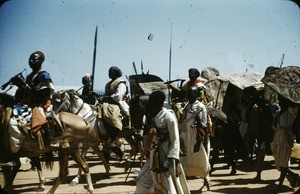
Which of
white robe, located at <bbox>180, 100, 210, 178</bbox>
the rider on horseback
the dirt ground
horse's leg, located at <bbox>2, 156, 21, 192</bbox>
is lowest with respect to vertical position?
the dirt ground

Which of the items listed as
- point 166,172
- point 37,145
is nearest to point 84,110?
point 37,145

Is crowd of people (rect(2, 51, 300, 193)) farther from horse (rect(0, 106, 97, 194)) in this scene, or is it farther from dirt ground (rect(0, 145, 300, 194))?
dirt ground (rect(0, 145, 300, 194))

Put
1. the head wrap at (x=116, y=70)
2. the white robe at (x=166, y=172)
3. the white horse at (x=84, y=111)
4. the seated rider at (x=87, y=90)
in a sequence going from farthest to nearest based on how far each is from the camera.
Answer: the seated rider at (x=87, y=90) → the head wrap at (x=116, y=70) → the white horse at (x=84, y=111) → the white robe at (x=166, y=172)

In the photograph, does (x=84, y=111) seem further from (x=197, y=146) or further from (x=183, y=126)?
(x=197, y=146)

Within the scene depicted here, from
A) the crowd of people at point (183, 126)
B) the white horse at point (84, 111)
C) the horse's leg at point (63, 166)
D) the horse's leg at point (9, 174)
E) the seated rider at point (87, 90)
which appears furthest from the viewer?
the seated rider at point (87, 90)

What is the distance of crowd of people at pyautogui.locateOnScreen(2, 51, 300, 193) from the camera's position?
555 cm

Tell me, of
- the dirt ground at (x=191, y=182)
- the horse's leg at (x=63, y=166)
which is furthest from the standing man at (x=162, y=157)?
A: the horse's leg at (x=63, y=166)

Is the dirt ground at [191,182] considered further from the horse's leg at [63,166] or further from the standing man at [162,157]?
the standing man at [162,157]

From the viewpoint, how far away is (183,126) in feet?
25.1

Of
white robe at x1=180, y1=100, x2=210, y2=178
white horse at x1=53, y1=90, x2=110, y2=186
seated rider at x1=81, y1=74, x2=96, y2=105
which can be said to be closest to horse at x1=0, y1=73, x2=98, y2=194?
white horse at x1=53, y1=90, x2=110, y2=186

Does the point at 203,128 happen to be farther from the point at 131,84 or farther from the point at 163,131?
the point at 131,84

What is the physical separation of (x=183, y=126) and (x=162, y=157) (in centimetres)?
221

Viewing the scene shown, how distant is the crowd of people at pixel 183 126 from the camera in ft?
18.2

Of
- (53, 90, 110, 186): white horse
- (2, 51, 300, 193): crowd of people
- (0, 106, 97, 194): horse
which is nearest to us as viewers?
(2, 51, 300, 193): crowd of people
